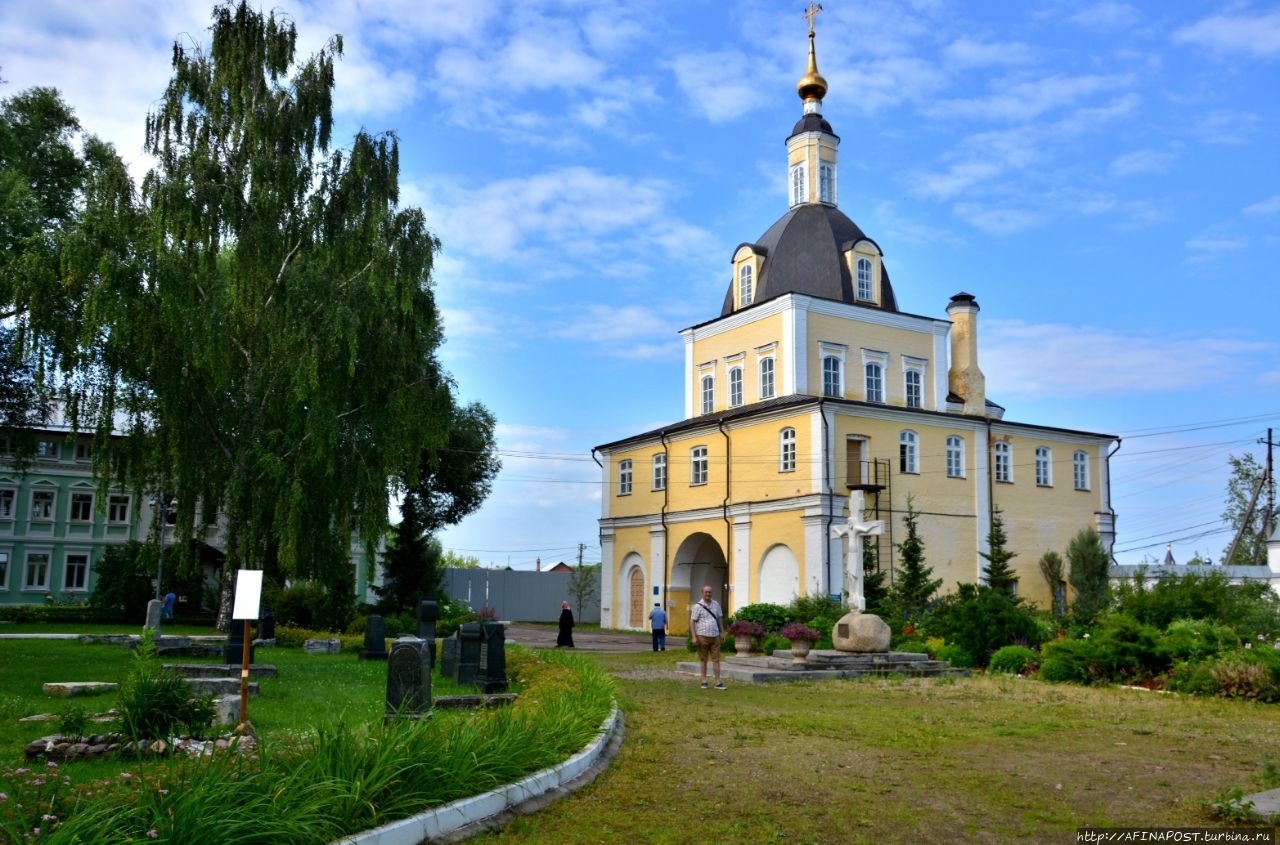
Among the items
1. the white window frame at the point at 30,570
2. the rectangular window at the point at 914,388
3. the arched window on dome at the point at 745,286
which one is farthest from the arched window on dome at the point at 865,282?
the white window frame at the point at 30,570

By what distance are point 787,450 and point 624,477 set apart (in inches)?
399

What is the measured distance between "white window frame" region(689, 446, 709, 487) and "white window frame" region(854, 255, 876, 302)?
27.7 feet

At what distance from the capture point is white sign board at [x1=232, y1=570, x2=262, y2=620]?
940cm

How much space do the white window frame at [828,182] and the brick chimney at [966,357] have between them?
663 centimetres

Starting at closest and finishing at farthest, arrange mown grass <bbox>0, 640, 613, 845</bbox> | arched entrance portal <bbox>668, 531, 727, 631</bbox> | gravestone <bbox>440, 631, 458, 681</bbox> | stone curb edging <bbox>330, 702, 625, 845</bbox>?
mown grass <bbox>0, 640, 613, 845</bbox>
stone curb edging <bbox>330, 702, 625, 845</bbox>
gravestone <bbox>440, 631, 458, 681</bbox>
arched entrance portal <bbox>668, 531, 727, 631</bbox>

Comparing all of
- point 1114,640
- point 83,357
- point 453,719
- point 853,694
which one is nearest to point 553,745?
point 453,719

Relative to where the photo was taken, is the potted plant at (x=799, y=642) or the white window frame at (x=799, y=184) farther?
the white window frame at (x=799, y=184)

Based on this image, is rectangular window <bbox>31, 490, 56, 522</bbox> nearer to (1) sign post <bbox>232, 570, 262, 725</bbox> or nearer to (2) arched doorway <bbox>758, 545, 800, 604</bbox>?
(2) arched doorway <bbox>758, 545, 800, 604</bbox>

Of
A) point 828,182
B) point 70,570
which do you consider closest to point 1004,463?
point 828,182

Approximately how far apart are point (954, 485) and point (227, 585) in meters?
25.1

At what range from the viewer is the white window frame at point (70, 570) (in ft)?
167

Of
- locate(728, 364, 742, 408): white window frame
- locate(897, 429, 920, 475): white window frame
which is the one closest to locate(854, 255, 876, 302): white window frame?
locate(728, 364, 742, 408): white window frame

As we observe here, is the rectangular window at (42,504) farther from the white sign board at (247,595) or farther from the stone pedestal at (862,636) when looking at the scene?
the white sign board at (247,595)

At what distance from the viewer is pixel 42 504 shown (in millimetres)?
50812
